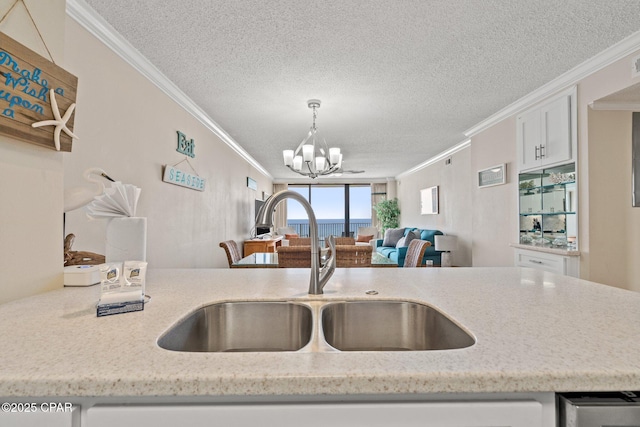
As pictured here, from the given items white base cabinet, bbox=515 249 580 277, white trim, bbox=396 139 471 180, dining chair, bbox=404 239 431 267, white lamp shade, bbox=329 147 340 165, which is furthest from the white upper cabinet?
white lamp shade, bbox=329 147 340 165

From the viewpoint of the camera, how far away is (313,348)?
2.21 feet

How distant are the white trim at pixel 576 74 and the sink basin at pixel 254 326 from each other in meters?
3.13

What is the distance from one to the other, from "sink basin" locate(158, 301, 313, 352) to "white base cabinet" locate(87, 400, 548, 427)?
17.3 inches

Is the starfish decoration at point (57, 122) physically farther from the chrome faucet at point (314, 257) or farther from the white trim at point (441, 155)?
the white trim at point (441, 155)

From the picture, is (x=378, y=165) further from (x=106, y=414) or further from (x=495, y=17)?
(x=106, y=414)

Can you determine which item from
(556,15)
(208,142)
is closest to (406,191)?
(208,142)

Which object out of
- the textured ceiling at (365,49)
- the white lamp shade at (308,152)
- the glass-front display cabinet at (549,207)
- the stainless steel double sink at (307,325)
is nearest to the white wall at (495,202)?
the glass-front display cabinet at (549,207)

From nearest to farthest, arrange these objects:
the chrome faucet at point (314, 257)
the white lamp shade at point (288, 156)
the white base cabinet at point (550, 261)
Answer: the chrome faucet at point (314, 257), the white base cabinet at point (550, 261), the white lamp shade at point (288, 156)

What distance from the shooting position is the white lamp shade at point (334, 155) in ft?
14.2

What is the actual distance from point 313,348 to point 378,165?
7.32 m

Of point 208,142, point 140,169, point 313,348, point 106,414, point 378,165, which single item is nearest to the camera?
point 106,414

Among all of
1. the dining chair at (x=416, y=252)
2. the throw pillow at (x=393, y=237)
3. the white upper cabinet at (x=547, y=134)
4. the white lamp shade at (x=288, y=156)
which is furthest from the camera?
the throw pillow at (x=393, y=237)

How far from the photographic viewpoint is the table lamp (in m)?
5.67

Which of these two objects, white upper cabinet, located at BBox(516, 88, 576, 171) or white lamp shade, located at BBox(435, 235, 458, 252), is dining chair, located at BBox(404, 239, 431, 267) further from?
white lamp shade, located at BBox(435, 235, 458, 252)
